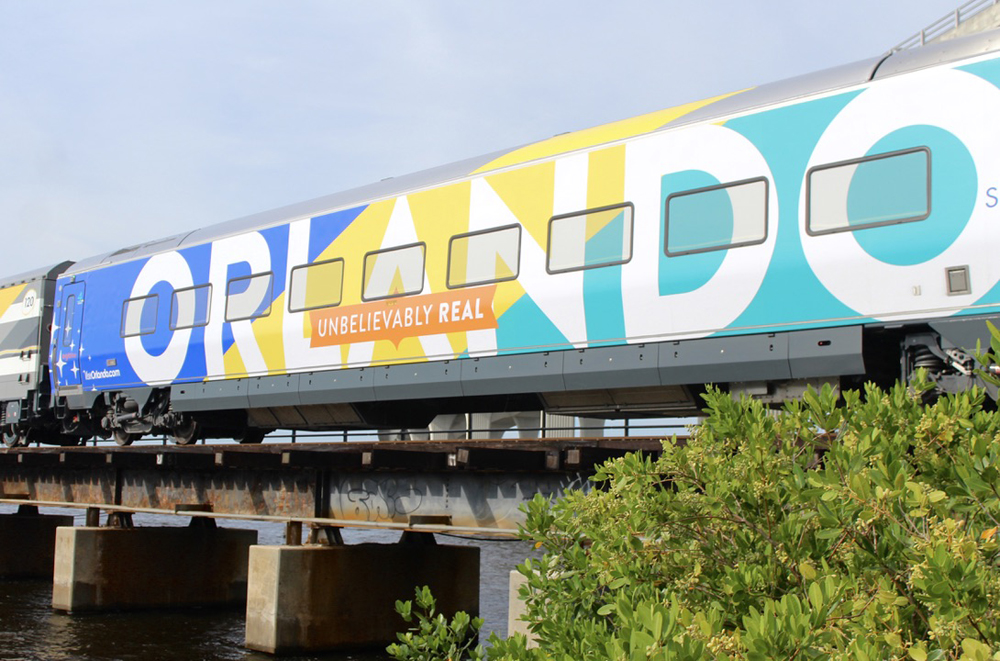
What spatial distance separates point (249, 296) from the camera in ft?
53.5

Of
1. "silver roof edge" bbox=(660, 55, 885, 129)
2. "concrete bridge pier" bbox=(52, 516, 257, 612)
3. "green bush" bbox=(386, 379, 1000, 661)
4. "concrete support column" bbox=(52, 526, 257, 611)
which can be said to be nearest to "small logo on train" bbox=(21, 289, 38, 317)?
"concrete bridge pier" bbox=(52, 516, 257, 612)

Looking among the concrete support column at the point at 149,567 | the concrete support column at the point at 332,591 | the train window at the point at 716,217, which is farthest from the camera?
the concrete support column at the point at 149,567

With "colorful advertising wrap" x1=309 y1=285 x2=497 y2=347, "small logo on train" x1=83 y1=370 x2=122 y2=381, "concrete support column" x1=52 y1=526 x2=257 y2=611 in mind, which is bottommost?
"concrete support column" x1=52 y1=526 x2=257 y2=611

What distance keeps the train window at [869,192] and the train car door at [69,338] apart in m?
15.1

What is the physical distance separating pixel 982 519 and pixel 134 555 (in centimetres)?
1733

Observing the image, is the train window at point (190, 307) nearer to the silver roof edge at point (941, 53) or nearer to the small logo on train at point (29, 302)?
the small logo on train at point (29, 302)

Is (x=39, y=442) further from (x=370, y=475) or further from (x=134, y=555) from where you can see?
(x=370, y=475)

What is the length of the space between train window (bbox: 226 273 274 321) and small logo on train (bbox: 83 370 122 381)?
3.82m

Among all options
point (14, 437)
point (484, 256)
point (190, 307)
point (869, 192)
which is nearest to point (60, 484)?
point (14, 437)

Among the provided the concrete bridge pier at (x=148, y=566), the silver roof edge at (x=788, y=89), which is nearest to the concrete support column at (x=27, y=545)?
the concrete bridge pier at (x=148, y=566)

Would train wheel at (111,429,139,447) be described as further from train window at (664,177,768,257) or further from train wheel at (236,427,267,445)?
train window at (664,177,768,257)

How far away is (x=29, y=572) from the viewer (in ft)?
80.8

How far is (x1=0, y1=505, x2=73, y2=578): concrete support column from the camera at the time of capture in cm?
2442

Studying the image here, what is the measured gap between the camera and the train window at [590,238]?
11.7m
